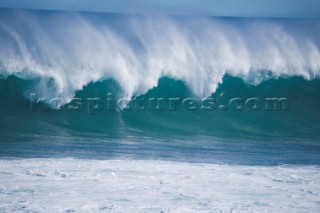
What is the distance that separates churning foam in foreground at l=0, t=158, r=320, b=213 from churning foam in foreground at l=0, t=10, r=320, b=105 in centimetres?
408

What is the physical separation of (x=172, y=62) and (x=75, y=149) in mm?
3953

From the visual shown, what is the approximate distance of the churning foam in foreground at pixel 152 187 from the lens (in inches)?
106

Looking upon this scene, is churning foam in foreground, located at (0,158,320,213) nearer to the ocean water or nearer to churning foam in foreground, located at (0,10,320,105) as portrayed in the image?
the ocean water

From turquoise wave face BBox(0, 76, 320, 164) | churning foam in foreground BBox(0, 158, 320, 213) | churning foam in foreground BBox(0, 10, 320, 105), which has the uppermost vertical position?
churning foam in foreground BBox(0, 10, 320, 105)

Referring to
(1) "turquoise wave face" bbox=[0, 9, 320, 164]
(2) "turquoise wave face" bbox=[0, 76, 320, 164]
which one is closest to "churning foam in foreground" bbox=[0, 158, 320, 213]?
(2) "turquoise wave face" bbox=[0, 76, 320, 164]

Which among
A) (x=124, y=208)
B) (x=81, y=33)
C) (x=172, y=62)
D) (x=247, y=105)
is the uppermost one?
(x=81, y=33)

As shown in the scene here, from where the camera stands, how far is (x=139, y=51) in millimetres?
8117

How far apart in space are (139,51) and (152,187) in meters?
5.42

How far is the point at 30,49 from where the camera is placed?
26.0 ft

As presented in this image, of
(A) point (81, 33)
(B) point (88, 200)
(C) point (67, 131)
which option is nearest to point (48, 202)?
(B) point (88, 200)

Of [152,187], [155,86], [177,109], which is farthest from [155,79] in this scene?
[152,187]

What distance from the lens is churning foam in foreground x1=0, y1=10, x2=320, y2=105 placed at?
7680mm

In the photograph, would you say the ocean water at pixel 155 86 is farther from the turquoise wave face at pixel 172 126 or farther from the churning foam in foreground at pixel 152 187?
the churning foam in foreground at pixel 152 187

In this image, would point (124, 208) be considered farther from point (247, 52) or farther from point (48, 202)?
point (247, 52)
